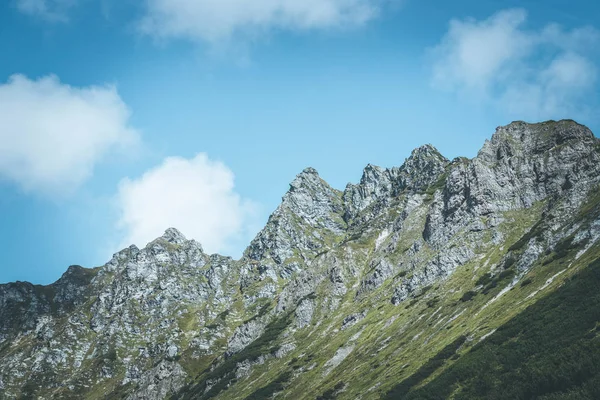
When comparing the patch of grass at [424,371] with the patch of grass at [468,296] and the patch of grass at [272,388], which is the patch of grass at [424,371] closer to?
the patch of grass at [468,296]

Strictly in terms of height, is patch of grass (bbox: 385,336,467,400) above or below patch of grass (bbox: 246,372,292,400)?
below

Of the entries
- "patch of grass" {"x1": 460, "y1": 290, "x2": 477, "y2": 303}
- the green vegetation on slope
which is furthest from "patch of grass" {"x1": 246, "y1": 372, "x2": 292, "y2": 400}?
the green vegetation on slope

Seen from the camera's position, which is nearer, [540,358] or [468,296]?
[540,358]

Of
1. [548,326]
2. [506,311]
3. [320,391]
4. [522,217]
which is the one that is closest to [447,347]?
[506,311]

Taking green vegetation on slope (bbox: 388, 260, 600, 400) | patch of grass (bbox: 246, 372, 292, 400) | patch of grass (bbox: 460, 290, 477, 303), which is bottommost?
green vegetation on slope (bbox: 388, 260, 600, 400)

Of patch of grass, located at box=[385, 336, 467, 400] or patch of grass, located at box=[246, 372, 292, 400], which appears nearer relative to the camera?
patch of grass, located at box=[385, 336, 467, 400]


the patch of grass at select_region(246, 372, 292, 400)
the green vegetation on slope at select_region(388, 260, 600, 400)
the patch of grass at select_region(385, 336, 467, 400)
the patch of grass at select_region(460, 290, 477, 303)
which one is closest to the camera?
the green vegetation on slope at select_region(388, 260, 600, 400)

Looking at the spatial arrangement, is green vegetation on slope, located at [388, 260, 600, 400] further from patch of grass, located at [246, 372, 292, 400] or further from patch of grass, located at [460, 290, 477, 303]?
patch of grass, located at [246, 372, 292, 400]

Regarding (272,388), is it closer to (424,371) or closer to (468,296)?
(468,296)

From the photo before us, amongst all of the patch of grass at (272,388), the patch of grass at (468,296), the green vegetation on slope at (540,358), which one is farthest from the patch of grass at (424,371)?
the patch of grass at (272,388)

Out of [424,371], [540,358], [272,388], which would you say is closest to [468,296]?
[424,371]

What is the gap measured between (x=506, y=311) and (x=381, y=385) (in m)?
37.4

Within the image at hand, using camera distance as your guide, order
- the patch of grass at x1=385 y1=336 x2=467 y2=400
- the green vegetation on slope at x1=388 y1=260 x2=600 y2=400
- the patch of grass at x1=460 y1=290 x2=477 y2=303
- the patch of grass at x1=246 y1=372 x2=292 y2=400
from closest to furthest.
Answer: the green vegetation on slope at x1=388 y1=260 x2=600 y2=400, the patch of grass at x1=385 y1=336 x2=467 y2=400, the patch of grass at x1=460 y1=290 x2=477 y2=303, the patch of grass at x1=246 y1=372 x2=292 y2=400

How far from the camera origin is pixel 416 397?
3487 inches
